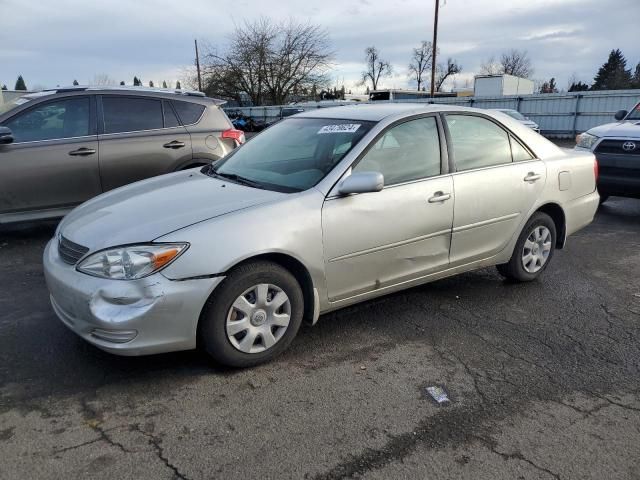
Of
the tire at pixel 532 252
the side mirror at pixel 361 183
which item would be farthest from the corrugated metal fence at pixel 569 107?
the side mirror at pixel 361 183

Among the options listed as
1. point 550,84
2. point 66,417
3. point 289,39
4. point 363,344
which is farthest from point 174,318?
point 550,84

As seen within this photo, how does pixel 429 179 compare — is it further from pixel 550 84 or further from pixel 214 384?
pixel 550 84

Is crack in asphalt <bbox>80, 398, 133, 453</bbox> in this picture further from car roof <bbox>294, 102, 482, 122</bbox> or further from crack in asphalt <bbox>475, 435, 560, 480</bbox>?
car roof <bbox>294, 102, 482, 122</bbox>

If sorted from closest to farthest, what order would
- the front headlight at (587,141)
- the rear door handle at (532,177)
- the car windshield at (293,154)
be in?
the car windshield at (293,154) → the rear door handle at (532,177) → the front headlight at (587,141)

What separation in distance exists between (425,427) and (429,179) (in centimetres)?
188

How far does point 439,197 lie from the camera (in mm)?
3959

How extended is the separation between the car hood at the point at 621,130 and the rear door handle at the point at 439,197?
502cm

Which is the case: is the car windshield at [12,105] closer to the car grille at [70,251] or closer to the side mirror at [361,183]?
the car grille at [70,251]

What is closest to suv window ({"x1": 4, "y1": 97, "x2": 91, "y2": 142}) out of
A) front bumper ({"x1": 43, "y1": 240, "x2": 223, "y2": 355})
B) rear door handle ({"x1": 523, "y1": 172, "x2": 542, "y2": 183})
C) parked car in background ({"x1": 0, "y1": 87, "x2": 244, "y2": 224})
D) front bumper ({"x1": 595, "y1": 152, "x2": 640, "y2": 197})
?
parked car in background ({"x1": 0, "y1": 87, "x2": 244, "y2": 224})

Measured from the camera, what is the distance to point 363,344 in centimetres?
369

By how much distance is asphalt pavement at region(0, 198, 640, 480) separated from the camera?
2473mm

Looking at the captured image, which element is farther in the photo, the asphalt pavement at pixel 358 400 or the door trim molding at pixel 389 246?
the door trim molding at pixel 389 246

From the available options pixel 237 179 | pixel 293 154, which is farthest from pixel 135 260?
pixel 293 154

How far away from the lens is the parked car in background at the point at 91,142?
229 inches
